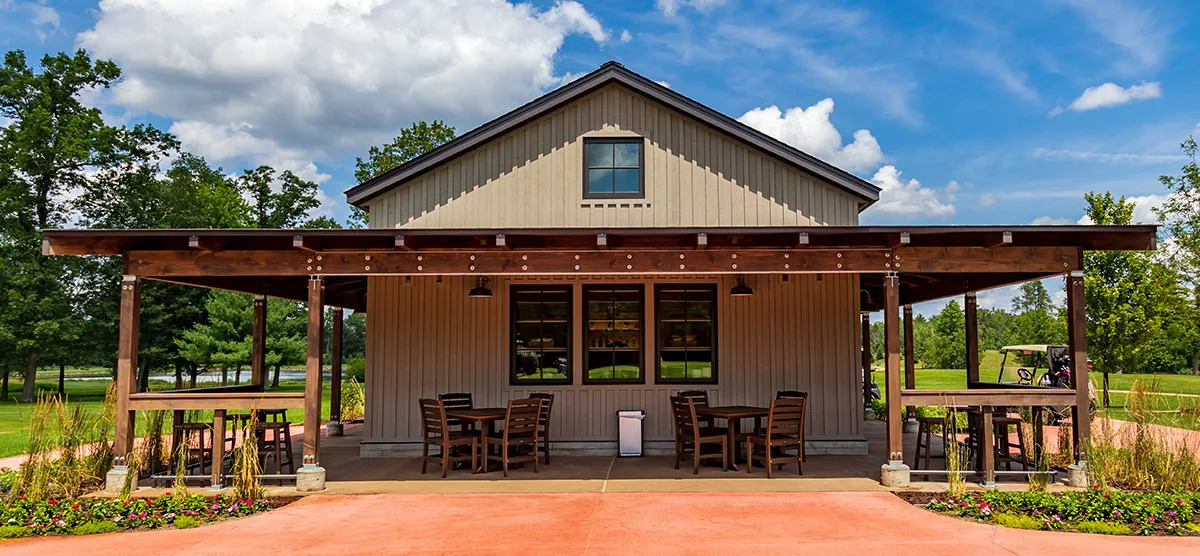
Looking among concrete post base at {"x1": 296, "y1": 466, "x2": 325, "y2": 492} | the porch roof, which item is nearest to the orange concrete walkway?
concrete post base at {"x1": 296, "y1": 466, "x2": 325, "y2": 492}

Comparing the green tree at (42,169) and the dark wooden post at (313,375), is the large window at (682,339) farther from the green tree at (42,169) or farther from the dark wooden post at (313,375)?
the green tree at (42,169)

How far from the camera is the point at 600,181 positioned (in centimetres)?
1091

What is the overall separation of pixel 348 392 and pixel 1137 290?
61.9 feet

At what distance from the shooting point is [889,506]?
7.17 metres

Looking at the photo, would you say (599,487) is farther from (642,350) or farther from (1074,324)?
(1074,324)

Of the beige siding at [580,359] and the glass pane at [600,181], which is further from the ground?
the glass pane at [600,181]

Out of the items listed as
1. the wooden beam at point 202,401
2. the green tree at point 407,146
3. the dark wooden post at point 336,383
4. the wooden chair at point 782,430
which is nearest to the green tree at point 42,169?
the green tree at point 407,146

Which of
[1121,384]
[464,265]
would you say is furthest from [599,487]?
[1121,384]

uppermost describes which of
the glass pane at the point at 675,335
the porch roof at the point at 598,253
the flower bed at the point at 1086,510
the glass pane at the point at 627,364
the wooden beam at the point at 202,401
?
the porch roof at the point at 598,253

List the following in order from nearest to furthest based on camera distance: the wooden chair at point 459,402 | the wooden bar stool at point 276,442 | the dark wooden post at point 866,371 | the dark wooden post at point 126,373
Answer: the dark wooden post at point 126,373 < the wooden bar stool at point 276,442 < the wooden chair at point 459,402 < the dark wooden post at point 866,371

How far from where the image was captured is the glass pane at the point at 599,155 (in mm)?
10930

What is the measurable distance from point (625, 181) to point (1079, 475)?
6460mm

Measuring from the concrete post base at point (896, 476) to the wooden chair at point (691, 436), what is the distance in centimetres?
180

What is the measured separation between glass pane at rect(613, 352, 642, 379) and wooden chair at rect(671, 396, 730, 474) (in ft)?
4.54
